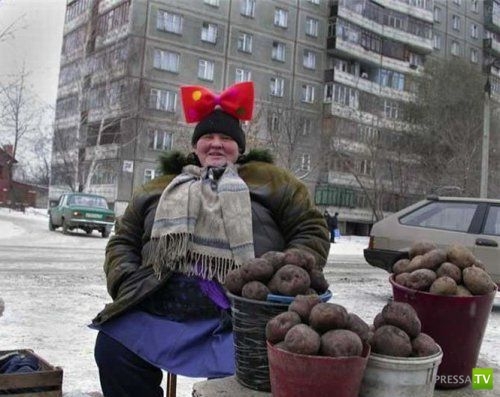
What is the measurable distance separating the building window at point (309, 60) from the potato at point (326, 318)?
145ft

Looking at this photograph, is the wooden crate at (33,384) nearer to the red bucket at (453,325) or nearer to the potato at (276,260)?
the potato at (276,260)

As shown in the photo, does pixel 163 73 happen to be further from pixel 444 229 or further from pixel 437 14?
pixel 444 229

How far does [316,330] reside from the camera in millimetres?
1616

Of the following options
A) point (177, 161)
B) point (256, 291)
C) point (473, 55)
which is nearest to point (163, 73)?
point (473, 55)

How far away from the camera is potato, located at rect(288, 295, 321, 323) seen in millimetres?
1678

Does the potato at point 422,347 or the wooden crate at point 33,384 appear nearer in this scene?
the potato at point 422,347

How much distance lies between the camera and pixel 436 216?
8.68 metres

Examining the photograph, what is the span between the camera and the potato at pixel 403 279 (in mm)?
2088

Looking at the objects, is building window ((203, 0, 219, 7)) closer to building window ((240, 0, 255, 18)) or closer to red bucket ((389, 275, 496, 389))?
building window ((240, 0, 255, 18))

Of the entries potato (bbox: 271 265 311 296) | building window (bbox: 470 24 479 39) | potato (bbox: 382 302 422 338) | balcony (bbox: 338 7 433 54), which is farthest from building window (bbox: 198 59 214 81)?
potato (bbox: 382 302 422 338)

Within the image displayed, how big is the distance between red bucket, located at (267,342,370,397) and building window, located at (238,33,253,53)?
41.8 metres

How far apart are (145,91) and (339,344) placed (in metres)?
35.5

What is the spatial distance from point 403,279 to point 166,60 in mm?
38617

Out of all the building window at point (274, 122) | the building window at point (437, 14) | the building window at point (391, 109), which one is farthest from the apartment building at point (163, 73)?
the building window at point (437, 14)
